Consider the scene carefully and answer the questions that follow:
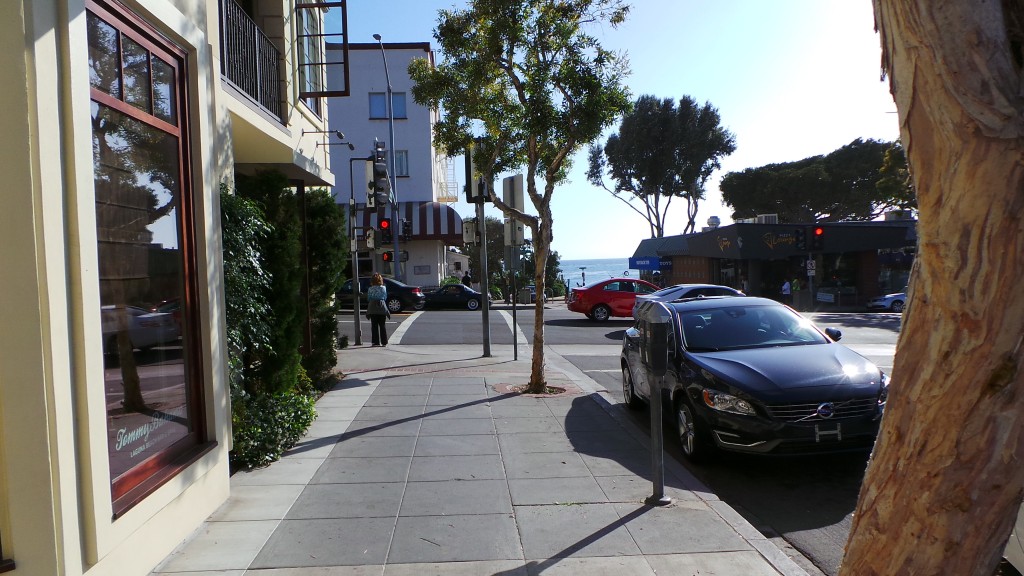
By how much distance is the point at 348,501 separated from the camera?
19.2 ft

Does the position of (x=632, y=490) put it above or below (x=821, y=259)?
below

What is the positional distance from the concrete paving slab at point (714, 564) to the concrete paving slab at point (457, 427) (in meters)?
3.73

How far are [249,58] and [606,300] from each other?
18114mm

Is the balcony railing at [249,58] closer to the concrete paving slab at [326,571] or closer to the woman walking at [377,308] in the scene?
the concrete paving slab at [326,571]

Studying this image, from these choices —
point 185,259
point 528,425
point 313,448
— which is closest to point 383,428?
point 313,448

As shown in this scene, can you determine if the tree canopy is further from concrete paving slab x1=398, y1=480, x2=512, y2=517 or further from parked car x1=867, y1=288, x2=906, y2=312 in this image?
concrete paving slab x1=398, y1=480, x2=512, y2=517

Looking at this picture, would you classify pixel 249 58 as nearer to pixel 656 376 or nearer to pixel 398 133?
pixel 656 376

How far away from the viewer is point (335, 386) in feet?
37.5

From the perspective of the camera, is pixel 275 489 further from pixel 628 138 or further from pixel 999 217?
pixel 628 138

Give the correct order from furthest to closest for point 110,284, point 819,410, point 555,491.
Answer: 1. point 819,410
2. point 555,491
3. point 110,284

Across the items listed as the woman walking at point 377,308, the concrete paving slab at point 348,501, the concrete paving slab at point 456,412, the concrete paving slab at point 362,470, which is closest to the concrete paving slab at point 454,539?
the concrete paving slab at point 348,501

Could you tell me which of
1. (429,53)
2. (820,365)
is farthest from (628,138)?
(820,365)

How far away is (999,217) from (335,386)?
10.2 meters

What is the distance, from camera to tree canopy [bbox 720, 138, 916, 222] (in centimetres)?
4781
